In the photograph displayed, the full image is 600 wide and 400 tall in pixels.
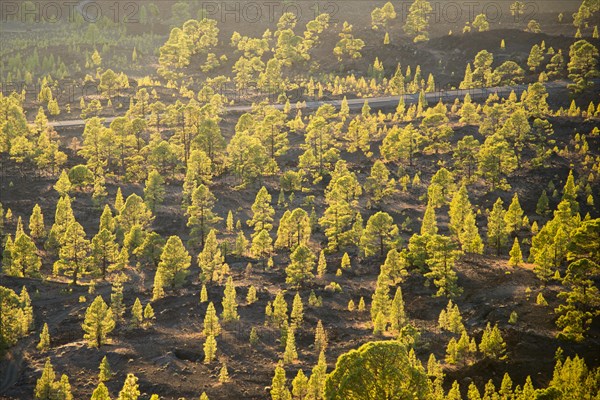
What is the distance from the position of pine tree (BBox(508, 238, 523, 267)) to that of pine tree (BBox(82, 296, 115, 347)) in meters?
55.1

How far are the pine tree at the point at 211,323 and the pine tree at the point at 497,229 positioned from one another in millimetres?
45477

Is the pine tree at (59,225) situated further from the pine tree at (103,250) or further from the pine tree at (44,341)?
the pine tree at (44,341)

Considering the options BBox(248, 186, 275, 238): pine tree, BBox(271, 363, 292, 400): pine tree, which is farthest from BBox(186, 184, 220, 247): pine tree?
BBox(271, 363, 292, 400): pine tree

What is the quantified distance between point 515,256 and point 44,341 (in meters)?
63.5

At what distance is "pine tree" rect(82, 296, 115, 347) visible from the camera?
106438 millimetres

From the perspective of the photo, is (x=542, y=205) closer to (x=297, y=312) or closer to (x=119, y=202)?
(x=297, y=312)

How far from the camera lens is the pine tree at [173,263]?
121812mm

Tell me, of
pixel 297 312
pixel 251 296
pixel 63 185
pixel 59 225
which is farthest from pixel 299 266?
pixel 63 185

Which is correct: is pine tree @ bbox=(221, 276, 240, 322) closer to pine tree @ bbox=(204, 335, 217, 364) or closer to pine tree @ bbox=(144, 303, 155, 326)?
pine tree @ bbox=(144, 303, 155, 326)

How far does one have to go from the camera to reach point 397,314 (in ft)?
350

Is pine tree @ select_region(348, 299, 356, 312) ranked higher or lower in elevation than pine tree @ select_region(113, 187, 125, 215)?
lower

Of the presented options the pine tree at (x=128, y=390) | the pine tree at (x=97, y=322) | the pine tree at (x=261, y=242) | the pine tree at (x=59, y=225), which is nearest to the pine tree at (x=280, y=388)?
the pine tree at (x=128, y=390)

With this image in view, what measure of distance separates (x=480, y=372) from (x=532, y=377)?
5.46 meters

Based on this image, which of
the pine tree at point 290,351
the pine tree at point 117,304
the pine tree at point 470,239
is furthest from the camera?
the pine tree at point 470,239
